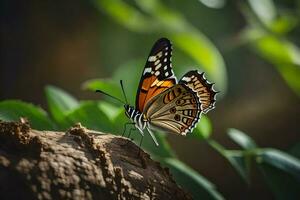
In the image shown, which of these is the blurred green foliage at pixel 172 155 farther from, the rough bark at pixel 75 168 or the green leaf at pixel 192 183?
the rough bark at pixel 75 168

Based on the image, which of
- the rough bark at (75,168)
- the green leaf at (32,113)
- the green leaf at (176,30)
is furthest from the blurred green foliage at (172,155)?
the green leaf at (176,30)

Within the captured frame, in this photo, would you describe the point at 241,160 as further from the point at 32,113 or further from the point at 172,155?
the point at 32,113

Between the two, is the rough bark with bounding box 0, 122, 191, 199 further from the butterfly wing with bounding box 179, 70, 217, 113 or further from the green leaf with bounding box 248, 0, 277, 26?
the green leaf with bounding box 248, 0, 277, 26

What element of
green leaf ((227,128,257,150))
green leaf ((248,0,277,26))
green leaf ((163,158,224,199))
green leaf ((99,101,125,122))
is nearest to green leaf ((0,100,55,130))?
green leaf ((99,101,125,122))

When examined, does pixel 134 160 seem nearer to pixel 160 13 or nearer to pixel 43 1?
pixel 160 13

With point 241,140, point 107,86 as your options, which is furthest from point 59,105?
point 241,140
